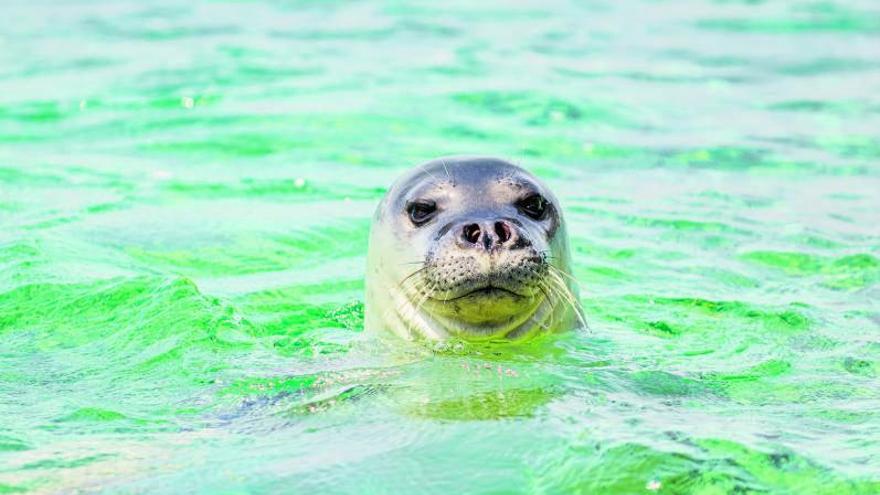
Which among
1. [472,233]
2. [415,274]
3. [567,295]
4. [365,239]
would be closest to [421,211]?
[415,274]

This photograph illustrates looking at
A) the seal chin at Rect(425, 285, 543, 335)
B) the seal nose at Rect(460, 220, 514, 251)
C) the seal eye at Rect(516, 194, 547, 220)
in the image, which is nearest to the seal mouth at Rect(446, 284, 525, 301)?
the seal chin at Rect(425, 285, 543, 335)

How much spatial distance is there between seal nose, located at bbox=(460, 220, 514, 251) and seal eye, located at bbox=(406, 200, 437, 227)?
37cm

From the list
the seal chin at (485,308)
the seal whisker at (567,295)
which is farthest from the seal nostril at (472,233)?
the seal whisker at (567,295)

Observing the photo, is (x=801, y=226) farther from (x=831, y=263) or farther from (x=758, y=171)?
(x=758, y=171)

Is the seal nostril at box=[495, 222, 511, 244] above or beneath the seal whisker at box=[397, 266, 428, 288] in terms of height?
above

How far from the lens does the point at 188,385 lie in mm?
4691

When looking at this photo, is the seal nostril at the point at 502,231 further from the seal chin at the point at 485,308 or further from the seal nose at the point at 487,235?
the seal chin at the point at 485,308

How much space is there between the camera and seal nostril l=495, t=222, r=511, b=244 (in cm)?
442

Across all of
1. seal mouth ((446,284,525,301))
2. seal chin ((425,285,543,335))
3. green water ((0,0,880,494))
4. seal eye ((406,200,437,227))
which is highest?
seal eye ((406,200,437,227))

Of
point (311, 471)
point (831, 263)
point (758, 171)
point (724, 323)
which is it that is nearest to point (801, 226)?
point (831, 263)

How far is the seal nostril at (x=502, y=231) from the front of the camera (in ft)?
14.5

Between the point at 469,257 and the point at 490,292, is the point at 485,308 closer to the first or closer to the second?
the point at 490,292

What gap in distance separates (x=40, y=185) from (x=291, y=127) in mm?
2030

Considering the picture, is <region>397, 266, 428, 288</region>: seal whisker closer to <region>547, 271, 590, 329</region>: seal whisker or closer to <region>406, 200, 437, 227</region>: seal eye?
<region>406, 200, 437, 227</region>: seal eye
